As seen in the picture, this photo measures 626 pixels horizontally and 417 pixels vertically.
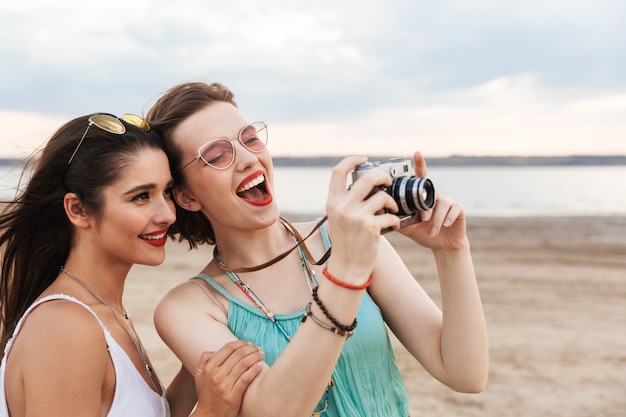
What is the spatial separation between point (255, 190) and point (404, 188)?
27.9 inches

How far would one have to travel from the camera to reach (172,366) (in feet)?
24.3

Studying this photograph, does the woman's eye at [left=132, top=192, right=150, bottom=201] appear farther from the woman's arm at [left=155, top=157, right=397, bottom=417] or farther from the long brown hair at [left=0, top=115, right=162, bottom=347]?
the woman's arm at [left=155, top=157, right=397, bottom=417]

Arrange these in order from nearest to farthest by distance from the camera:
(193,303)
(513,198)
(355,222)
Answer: (355,222) → (193,303) → (513,198)

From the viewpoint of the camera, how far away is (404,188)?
2.18 m

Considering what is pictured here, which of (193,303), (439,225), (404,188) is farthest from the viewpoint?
(193,303)

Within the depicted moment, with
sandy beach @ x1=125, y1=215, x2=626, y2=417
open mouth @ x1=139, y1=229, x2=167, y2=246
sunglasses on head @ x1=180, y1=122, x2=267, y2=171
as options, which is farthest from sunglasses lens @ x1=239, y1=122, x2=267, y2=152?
sandy beach @ x1=125, y1=215, x2=626, y2=417

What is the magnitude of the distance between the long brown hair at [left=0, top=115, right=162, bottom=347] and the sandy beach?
14.5 feet

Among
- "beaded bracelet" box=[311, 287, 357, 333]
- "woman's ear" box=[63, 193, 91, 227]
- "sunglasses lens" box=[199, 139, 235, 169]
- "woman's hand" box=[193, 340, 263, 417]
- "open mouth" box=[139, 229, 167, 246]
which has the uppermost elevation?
"sunglasses lens" box=[199, 139, 235, 169]

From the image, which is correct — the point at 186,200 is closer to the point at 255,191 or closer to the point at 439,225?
the point at 255,191

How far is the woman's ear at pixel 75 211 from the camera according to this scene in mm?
2533

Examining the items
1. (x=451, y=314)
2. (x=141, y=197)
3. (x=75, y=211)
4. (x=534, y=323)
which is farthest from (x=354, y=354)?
(x=534, y=323)

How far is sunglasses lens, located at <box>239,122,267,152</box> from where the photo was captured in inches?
105

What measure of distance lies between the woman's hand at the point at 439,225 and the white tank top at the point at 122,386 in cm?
107

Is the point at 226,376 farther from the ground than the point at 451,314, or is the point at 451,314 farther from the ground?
the point at 451,314
